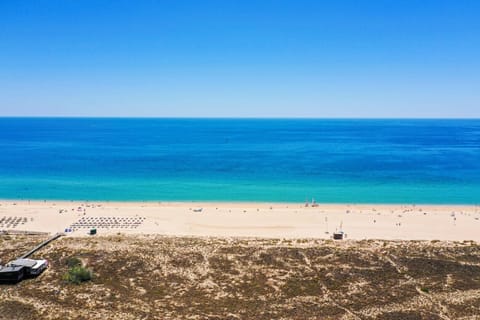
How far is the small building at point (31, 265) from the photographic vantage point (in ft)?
85.3

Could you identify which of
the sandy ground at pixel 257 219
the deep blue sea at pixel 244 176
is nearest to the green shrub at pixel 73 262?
the sandy ground at pixel 257 219

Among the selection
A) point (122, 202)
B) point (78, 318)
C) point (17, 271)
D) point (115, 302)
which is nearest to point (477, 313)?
point (115, 302)

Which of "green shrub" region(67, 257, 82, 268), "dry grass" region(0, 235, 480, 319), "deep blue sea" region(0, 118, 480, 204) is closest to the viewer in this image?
"dry grass" region(0, 235, 480, 319)

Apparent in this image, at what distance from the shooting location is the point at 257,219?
44000 mm

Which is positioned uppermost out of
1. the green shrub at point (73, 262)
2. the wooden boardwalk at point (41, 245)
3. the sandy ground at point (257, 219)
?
the wooden boardwalk at point (41, 245)

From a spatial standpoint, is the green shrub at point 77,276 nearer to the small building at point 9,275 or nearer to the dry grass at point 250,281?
the dry grass at point 250,281

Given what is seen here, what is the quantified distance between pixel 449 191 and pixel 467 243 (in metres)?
34.2

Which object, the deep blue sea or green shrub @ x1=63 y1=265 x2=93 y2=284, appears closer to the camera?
green shrub @ x1=63 y1=265 x2=93 y2=284

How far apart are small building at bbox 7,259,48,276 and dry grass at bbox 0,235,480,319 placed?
598 mm

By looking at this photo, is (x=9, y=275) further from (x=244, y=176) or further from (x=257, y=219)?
(x=244, y=176)

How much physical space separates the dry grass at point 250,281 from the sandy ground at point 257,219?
4598mm

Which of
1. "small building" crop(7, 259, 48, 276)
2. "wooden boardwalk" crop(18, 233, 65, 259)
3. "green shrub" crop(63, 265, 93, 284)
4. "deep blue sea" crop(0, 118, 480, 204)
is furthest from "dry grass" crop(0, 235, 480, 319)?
"deep blue sea" crop(0, 118, 480, 204)

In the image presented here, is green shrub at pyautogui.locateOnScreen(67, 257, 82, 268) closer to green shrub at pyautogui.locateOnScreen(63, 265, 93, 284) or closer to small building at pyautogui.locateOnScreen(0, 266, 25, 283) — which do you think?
green shrub at pyautogui.locateOnScreen(63, 265, 93, 284)

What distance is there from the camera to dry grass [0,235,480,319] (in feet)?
72.2
